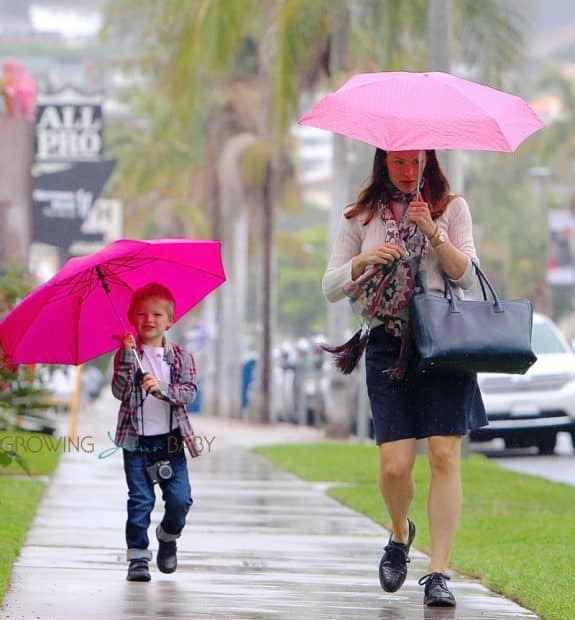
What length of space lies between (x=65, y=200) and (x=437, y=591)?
16273 mm

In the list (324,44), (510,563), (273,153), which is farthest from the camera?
(273,153)

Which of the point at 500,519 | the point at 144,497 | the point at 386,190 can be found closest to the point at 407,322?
the point at 386,190

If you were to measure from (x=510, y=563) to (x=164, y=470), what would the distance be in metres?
2.02

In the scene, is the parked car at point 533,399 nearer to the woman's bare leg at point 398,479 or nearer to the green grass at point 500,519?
the green grass at point 500,519

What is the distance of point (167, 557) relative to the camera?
26.1 ft

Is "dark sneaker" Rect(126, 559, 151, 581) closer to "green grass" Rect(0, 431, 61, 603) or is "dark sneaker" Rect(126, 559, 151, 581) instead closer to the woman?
"green grass" Rect(0, 431, 61, 603)

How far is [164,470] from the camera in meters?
7.76

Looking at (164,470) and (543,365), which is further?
(543,365)

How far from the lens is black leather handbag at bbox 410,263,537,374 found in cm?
684

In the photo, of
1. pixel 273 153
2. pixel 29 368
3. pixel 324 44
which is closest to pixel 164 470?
pixel 29 368

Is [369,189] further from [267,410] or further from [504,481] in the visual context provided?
[267,410]

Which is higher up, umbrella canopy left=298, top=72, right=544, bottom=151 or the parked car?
umbrella canopy left=298, top=72, right=544, bottom=151

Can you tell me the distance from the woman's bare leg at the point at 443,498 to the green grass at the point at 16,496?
1717 mm

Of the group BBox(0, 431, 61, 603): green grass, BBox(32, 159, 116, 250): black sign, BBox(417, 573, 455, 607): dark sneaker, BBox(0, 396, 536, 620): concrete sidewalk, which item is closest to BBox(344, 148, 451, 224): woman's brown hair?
BBox(417, 573, 455, 607): dark sneaker
